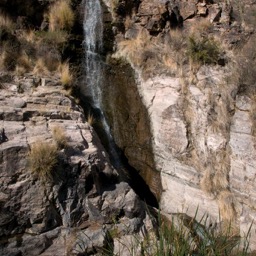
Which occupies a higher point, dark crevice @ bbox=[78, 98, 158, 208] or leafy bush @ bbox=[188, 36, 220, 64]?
leafy bush @ bbox=[188, 36, 220, 64]

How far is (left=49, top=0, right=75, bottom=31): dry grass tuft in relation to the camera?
8.99 metres

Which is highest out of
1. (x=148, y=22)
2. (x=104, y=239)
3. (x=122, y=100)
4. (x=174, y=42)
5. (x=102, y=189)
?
(x=148, y=22)

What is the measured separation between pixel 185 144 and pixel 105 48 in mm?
3945

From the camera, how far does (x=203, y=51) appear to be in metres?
7.50

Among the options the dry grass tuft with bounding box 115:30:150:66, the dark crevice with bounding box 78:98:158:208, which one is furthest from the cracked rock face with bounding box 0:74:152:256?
the dry grass tuft with bounding box 115:30:150:66

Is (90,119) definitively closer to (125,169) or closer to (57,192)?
(125,169)

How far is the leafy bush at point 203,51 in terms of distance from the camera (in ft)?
24.5

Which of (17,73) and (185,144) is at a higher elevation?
(17,73)

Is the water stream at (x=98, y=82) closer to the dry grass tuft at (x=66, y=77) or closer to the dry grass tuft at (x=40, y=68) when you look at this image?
the dry grass tuft at (x=66, y=77)

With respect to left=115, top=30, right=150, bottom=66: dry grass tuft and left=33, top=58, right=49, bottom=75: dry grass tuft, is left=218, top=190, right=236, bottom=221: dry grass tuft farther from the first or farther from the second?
left=33, top=58, right=49, bottom=75: dry grass tuft

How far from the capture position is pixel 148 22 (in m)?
9.14

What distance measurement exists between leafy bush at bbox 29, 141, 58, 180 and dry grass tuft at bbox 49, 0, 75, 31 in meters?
5.15

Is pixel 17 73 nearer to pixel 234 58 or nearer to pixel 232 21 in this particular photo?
pixel 234 58

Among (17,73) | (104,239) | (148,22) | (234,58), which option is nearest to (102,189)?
(104,239)
